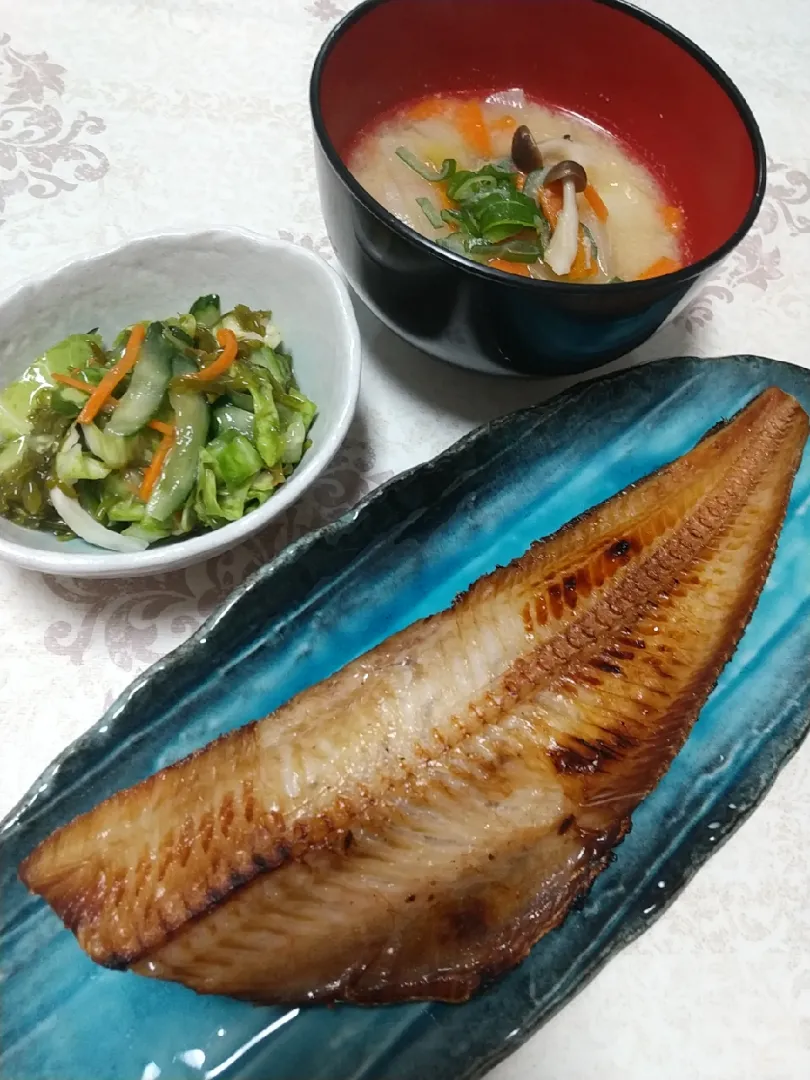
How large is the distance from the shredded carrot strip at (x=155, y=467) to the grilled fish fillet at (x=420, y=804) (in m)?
0.34

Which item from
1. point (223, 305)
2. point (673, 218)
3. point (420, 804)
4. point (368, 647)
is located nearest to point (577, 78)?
point (673, 218)

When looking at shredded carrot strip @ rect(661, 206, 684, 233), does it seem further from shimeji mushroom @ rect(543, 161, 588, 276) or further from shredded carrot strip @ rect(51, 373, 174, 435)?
shredded carrot strip @ rect(51, 373, 174, 435)

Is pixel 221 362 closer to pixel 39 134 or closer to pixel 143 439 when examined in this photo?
pixel 143 439

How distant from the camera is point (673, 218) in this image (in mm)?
1315

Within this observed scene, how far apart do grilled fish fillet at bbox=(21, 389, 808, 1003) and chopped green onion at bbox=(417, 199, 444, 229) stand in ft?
1.87

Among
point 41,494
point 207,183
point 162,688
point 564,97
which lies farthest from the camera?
point 207,183

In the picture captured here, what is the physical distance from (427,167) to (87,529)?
31.2 inches

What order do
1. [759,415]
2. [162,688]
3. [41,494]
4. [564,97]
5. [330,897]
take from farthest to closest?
[564,97], [759,415], [41,494], [162,688], [330,897]

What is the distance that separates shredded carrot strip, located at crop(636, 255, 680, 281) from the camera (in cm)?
124

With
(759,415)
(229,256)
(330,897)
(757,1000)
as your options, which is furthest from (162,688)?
(759,415)

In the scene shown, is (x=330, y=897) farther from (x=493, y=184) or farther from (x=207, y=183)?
(x=207, y=183)

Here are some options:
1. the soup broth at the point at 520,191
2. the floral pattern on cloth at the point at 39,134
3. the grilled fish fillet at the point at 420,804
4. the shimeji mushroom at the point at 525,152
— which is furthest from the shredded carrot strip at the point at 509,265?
the floral pattern on cloth at the point at 39,134

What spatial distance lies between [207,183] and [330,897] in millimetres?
1279

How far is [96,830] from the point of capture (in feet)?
2.72
